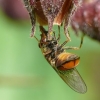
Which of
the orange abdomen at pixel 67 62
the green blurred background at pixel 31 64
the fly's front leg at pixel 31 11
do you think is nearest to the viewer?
the fly's front leg at pixel 31 11

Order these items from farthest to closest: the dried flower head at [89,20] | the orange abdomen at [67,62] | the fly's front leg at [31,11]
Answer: the dried flower head at [89,20]
the orange abdomen at [67,62]
the fly's front leg at [31,11]

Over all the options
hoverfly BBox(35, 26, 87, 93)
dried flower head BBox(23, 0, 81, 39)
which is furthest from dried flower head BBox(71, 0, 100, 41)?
dried flower head BBox(23, 0, 81, 39)

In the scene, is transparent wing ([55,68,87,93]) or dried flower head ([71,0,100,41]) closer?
transparent wing ([55,68,87,93])

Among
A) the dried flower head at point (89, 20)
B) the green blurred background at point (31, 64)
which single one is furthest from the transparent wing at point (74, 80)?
the green blurred background at point (31, 64)

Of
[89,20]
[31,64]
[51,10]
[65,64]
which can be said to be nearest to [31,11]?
[51,10]

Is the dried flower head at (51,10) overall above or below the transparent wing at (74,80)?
above

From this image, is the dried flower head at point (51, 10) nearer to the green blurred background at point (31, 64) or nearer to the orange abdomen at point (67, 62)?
the orange abdomen at point (67, 62)

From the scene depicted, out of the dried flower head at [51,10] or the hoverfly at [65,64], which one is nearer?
the dried flower head at [51,10]

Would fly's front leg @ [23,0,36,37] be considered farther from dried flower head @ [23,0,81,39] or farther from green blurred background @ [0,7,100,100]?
green blurred background @ [0,7,100,100]
